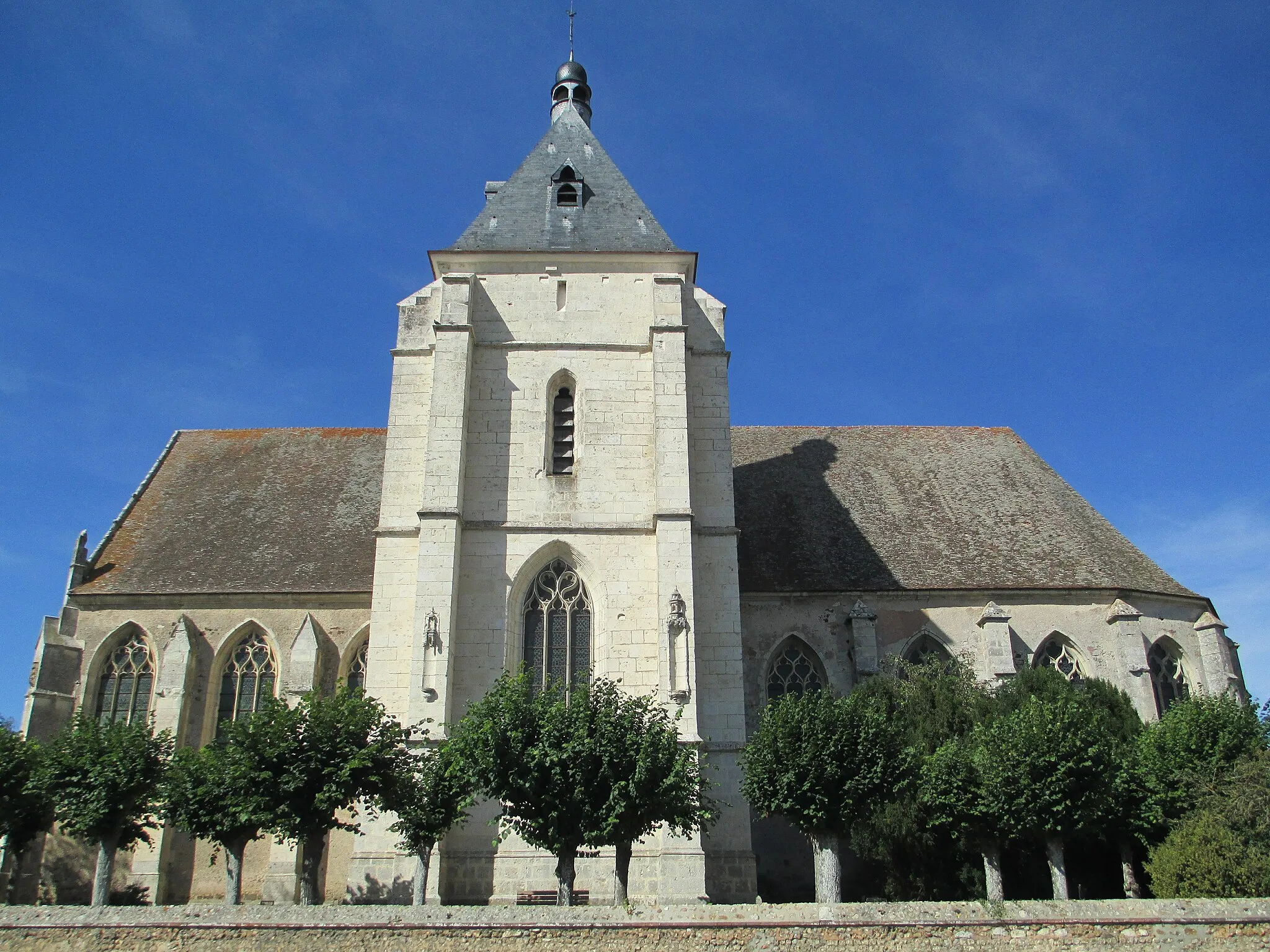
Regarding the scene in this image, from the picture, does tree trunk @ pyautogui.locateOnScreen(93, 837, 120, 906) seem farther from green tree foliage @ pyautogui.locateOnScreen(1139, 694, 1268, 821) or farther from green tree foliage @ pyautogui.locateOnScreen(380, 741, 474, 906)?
green tree foliage @ pyautogui.locateOnScreen(1139, 694, 1268, 821)

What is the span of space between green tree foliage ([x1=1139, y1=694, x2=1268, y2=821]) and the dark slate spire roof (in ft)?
47.3

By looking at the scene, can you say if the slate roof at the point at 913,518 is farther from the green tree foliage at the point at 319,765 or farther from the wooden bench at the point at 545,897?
the green tree foliage at the point at 319,765

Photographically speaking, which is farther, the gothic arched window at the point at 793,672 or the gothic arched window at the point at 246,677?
the gothic arched window at the point at 793,672

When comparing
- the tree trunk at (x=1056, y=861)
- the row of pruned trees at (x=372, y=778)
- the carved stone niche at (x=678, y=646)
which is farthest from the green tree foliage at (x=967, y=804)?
the carved stone niche at (x=678, y=646)

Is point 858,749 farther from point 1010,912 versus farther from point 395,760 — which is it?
point 395,760

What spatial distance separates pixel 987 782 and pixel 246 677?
651 inches

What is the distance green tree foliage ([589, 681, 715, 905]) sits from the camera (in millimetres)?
16234

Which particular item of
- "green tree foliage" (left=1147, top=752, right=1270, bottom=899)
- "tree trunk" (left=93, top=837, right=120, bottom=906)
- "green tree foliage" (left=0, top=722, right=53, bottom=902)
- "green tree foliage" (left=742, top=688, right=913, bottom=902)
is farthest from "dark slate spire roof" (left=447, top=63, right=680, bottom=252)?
"green tree foliage" (left=1147, top=752, right=1270, bottom=899)

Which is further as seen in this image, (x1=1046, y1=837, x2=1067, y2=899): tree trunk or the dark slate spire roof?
the dark slate spire roof

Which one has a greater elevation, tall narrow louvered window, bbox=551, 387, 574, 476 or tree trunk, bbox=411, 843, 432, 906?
tall narrow louvered window, bbox=551, 387, 574, 476

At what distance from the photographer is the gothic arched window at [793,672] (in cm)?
2466

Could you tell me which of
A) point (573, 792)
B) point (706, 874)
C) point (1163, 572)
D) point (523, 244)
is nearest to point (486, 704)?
point (573, 792)

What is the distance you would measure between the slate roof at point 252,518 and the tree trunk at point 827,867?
480 inches

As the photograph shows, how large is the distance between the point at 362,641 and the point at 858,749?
40.0ft
